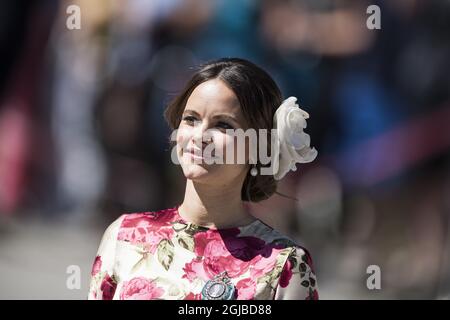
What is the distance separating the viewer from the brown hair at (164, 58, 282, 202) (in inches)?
61.5

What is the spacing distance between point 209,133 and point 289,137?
172 mm

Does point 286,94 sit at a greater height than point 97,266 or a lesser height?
greater

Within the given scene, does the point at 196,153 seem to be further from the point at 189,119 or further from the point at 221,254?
the point at 221,254

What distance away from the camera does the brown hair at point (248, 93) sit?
5.13 feet

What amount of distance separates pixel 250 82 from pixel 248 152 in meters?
0.13

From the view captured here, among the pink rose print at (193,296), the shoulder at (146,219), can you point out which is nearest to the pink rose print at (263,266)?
the pink rose print at (193,296)

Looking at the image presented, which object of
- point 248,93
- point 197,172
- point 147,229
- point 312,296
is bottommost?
point 312,296

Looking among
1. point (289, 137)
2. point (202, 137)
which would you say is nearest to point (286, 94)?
point (289, 137)

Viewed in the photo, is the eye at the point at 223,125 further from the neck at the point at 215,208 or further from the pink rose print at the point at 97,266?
the pink rose print at the point at 97,266

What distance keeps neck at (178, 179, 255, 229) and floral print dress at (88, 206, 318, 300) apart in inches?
0.5

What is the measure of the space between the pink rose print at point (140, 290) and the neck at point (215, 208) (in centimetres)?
16

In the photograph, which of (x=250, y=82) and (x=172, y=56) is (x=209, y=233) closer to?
(x=250, y=82)

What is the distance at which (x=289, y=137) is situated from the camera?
5.26 feet

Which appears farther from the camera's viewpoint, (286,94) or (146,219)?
(286,94)
